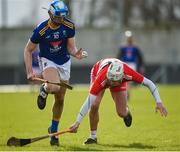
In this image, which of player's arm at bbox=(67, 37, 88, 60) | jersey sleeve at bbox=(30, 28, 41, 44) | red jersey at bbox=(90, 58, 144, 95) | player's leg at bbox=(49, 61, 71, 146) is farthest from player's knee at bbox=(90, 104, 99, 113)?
jersey sleeve at bbox=(30, 28, 41, 44)

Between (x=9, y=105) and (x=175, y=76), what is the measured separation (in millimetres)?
19263

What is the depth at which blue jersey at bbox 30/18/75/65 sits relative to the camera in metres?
13.1

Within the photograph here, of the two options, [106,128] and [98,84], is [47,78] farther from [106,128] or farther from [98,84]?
[106,128]

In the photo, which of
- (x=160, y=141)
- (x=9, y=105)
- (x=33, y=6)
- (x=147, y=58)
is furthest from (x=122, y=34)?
(x=160, y=141)

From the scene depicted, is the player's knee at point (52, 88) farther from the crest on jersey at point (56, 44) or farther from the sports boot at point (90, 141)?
the sports boot at point (90, 141)

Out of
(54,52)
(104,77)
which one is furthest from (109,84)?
(54,52)

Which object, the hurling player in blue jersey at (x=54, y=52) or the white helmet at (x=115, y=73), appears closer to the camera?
the white helmet at (x=115, y=73)

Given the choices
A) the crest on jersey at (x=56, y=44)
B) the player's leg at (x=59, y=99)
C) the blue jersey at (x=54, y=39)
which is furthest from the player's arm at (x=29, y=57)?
the player's leg at (x=59, y=99)

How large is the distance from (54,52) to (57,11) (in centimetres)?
91

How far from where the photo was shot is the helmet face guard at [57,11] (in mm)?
12680

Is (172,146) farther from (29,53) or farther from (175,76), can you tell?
(175,76)

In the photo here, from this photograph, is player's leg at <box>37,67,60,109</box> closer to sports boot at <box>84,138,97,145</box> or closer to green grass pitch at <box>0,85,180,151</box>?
green grass pitch at <box>0,85,180,151</box>

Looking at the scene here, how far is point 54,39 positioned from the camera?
518 inches

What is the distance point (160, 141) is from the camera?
13555 mm
